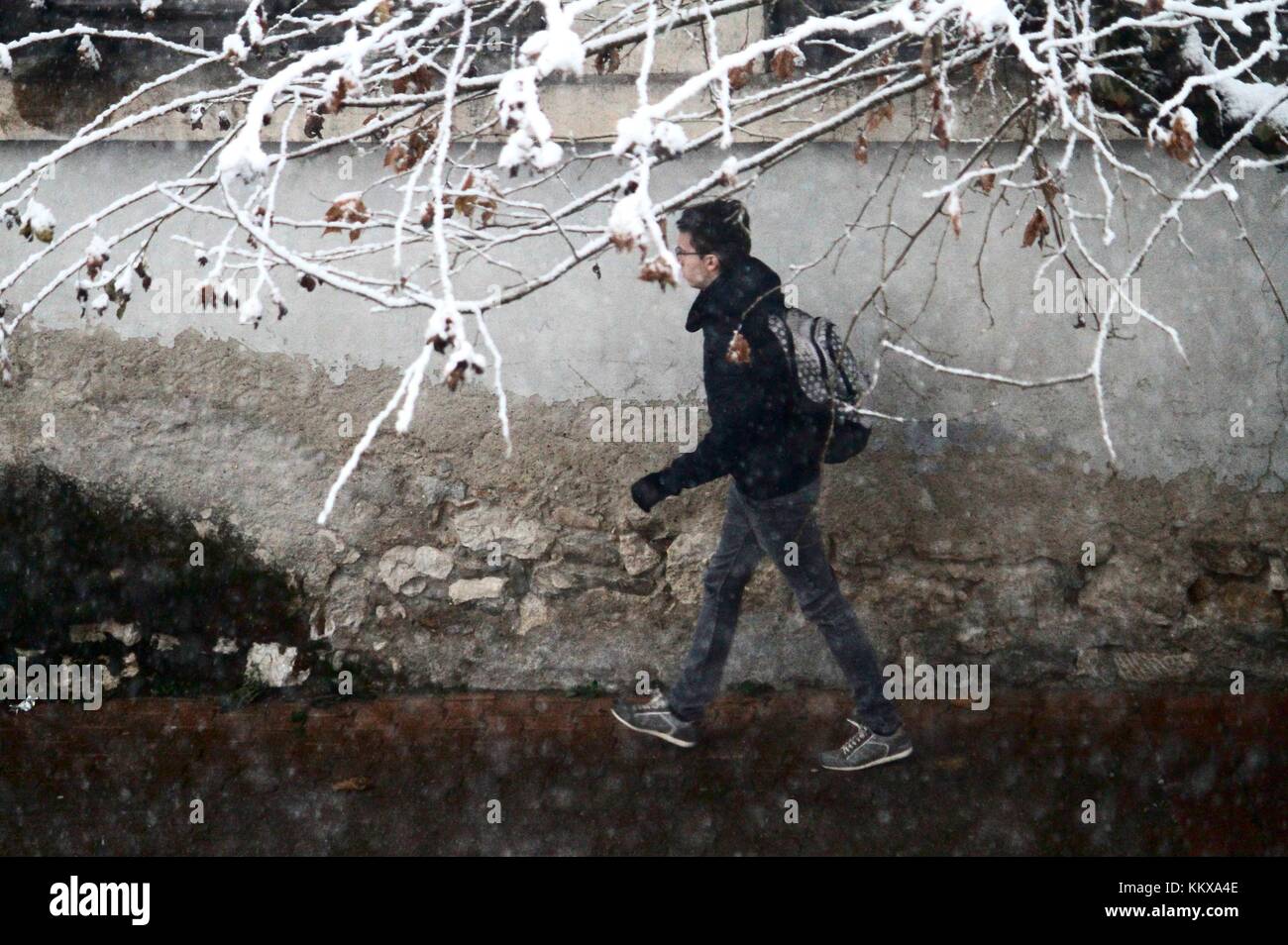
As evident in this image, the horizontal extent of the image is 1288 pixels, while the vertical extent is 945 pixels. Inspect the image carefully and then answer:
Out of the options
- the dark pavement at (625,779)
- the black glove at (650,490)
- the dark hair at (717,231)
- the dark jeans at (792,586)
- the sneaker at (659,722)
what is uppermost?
the dark hair at (717,231)

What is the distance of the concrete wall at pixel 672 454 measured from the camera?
4621 millimetres

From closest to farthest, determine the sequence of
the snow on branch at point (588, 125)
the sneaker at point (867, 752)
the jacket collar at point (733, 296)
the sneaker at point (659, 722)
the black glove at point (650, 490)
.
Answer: the snow on branch at point (588, 125), the jacket collar at point (733, 296), the black glove at point (650, 490), the sneaker at point (867, 752), the sneaker at point (659, 722)

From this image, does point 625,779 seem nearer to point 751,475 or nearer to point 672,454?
point 751,475

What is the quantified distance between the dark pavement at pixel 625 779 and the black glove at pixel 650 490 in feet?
3.43

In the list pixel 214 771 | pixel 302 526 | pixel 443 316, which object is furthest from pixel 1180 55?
pixel 214 771

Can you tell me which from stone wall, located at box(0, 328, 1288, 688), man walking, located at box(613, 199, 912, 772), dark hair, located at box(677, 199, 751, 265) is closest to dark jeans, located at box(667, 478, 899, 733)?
man walking, located at box(613, 199, 912, 772)

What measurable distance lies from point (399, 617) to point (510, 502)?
2.23 ft

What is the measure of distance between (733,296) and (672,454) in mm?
1069

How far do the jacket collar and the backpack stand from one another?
3.7 inches

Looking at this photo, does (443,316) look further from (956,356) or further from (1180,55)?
(956,356)

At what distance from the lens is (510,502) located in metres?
4.75

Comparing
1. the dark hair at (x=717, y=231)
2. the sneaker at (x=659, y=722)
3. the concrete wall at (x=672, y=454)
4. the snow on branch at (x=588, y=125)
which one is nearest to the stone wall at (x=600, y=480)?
the concrete wall at (x=672, y=454)

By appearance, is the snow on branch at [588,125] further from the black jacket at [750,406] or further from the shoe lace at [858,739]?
the shoe lace at [858,739]


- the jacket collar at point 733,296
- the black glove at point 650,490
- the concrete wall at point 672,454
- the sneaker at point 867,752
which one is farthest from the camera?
the concrete wall at point 672,454
